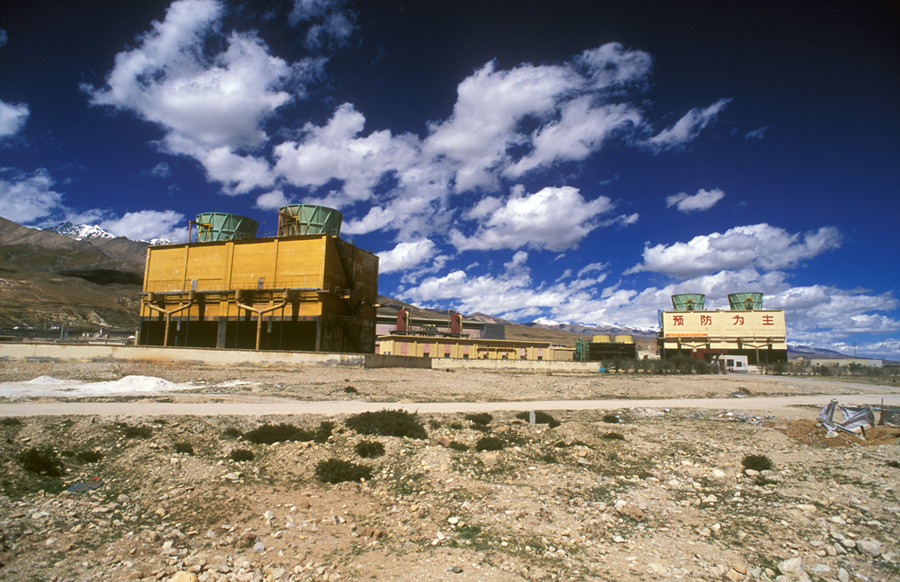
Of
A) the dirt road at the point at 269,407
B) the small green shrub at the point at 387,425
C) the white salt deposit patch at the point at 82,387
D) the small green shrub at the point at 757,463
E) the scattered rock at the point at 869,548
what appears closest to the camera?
the scattered rock at the point at 869,548

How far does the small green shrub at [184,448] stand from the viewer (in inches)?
393

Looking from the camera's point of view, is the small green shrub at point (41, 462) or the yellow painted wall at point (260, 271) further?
the yellow painted wall at point (260, 271)

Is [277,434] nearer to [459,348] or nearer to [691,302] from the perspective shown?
[459,348]

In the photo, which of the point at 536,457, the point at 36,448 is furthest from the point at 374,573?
the point at 36,448

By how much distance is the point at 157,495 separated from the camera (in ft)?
27.2

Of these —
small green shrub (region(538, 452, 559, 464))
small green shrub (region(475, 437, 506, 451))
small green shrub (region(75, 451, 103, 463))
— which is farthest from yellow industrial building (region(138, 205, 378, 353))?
small green shrub (region(538, 452, 559, 464))

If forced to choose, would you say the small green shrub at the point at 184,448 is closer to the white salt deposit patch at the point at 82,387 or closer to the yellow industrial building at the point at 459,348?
the white salt deposit patch at the point at 82,387

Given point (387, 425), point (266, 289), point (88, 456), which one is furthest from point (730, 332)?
point (88, 456)

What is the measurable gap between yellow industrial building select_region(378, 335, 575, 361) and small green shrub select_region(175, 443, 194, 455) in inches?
1695

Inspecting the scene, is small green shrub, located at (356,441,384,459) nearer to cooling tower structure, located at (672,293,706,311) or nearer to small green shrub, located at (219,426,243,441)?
small green shrub, located at (219,426,243,441)

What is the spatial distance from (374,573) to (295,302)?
1433 inches

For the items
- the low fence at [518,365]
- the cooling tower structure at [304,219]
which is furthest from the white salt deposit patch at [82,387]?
the low fence at [518,365]

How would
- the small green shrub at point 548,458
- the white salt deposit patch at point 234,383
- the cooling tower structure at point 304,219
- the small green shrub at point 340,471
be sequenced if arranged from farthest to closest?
the cooling tower structure at point 304,219
the white salt deposit patch at point 234,383
the small green shrub at point 548,458
the small green shrub at point 340,471

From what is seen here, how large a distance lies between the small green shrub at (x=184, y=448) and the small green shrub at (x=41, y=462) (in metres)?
1.94
